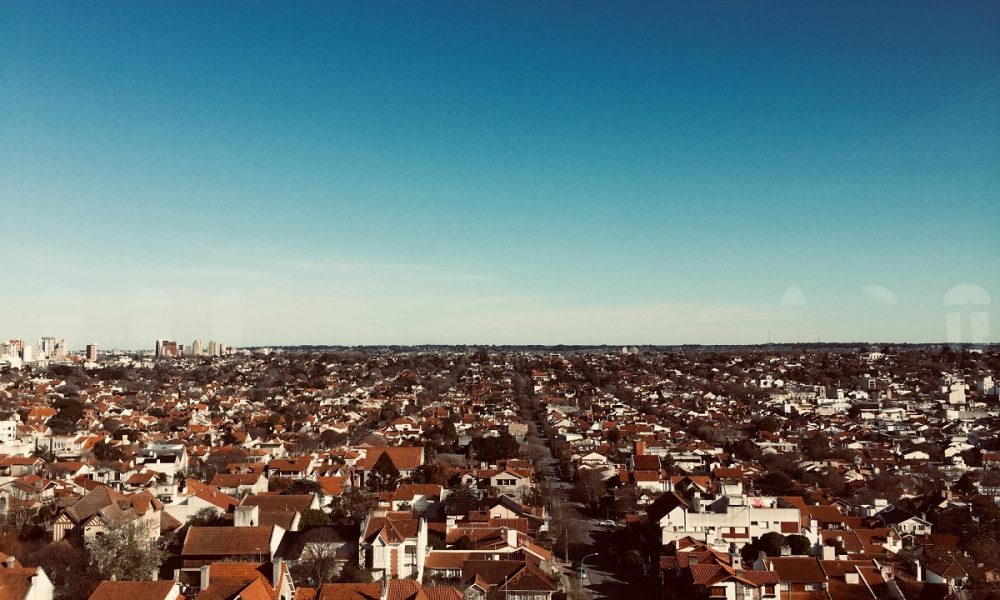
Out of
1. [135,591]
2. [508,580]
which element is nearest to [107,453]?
[135,591]

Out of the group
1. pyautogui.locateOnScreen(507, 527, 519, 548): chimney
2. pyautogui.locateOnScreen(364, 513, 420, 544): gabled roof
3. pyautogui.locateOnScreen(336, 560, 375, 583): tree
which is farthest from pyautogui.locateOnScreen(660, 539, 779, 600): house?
pyautogui.locateOnScreen(336, 560, 375, 583): tree

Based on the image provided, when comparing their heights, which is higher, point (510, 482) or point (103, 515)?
point (103, 515)

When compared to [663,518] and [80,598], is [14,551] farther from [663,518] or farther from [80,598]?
[663,518]

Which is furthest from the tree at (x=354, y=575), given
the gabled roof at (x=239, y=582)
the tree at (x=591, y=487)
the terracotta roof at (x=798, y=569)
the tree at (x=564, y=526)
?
the tree at (x=591, y=487)

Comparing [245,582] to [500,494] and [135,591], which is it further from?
[500,494]

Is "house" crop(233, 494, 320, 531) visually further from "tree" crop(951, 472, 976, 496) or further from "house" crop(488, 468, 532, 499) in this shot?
"tree" crop(951, 472, 976, 496)
